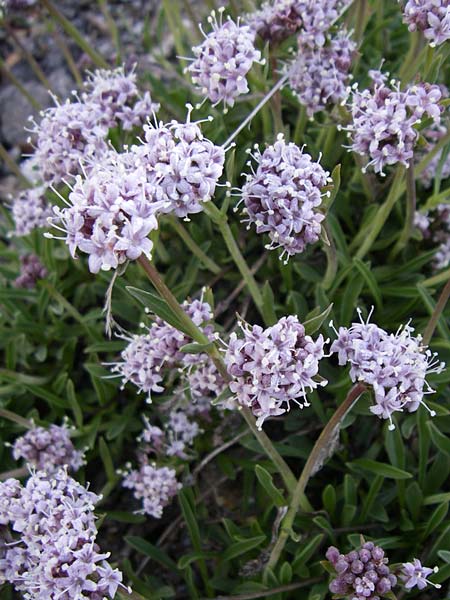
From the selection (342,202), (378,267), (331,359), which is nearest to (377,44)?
(342,202)

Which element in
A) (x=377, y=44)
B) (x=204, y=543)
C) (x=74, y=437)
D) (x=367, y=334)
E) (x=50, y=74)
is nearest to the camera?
(x=367, y=334)

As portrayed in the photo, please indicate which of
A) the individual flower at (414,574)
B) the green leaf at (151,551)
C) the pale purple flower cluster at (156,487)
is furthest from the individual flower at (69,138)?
the individual flower at (414,574)

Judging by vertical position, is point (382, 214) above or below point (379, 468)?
above

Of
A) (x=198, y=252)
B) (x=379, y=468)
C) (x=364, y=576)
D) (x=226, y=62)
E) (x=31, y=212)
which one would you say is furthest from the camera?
(x=31, y=212)

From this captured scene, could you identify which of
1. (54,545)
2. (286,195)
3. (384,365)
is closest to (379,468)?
(384,365)

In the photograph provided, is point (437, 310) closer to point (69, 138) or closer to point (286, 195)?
point (286, 195)

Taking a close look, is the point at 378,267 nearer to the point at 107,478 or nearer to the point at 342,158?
the point at 342,158

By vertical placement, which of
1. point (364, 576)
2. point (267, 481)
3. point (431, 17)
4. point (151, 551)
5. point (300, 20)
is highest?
point (300, 20)
